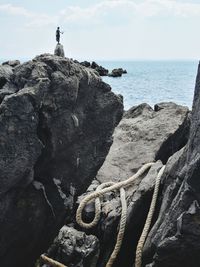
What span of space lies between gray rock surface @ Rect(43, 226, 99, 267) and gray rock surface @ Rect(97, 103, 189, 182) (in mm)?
2209

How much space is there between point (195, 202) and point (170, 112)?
202 inches

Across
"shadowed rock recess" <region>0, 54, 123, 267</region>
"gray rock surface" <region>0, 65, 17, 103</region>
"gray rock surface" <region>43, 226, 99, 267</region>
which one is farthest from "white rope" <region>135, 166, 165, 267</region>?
"gray rock surface" <region>0, 65, 17, 103</region>

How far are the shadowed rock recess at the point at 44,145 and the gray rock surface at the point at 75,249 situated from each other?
20cm

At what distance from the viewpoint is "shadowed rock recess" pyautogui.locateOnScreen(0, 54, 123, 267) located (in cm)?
642

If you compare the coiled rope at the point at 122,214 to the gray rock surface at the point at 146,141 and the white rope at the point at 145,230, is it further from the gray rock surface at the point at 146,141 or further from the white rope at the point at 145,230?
the gray rock surface at the point at 146,141

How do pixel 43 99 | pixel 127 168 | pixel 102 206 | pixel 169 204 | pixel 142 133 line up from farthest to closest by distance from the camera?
pixel 142 133, pixel 127 168, pixel 102 206, pixel 43 99, pixel 169 204

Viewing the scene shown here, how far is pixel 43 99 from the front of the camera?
22.0 feet

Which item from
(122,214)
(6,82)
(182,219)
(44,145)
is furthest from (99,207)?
(6,82)

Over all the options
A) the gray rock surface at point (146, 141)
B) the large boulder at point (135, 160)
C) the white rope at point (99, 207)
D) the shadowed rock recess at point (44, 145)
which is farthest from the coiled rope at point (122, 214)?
the gray rock surface at point (146, 141)

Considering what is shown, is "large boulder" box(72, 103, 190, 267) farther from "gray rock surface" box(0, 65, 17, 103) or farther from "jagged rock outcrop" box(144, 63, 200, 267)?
"gray rock surface" box(0, 65, 17, 103)

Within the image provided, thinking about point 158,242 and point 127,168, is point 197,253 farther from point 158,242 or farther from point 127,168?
point 127,168

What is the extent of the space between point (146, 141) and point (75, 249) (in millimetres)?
3799

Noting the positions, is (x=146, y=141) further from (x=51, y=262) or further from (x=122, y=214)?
(x=51, y=262)

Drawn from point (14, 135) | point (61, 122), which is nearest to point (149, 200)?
point (61, 122)
